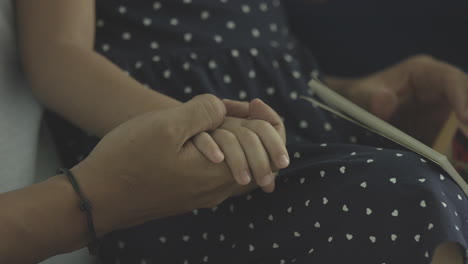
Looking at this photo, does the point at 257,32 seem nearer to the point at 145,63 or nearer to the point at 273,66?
the point at 273,66

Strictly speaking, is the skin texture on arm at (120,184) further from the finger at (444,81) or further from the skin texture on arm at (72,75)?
the finger at (444,81)

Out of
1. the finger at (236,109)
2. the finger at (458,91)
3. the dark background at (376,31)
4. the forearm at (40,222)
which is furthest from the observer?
the dark background at (376,31)

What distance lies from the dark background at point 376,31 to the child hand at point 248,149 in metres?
0.50

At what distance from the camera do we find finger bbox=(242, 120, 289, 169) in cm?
56

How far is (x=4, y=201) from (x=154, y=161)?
0.44 ft

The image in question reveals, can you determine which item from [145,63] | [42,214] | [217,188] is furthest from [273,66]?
A: [42,214]

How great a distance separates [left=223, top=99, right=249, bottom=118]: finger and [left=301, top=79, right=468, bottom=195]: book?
0.38 ft

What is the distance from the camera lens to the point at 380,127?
67 cm

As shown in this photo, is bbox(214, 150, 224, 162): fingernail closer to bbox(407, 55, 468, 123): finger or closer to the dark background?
bbox(407, 55, 468, 123): finger

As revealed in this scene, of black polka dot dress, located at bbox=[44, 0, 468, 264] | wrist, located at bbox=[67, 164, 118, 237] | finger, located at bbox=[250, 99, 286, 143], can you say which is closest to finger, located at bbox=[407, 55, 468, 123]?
black polka dot dress, located at bbox=[44, 0, 468, 264]

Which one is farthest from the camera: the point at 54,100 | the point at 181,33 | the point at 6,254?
the point at 181,33

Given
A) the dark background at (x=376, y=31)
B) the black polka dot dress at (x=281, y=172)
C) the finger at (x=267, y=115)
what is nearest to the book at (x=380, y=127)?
the black polka dot dress at (x=281, y=172)

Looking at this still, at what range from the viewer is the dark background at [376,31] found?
1.02 metres

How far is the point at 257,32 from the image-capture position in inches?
32.9
